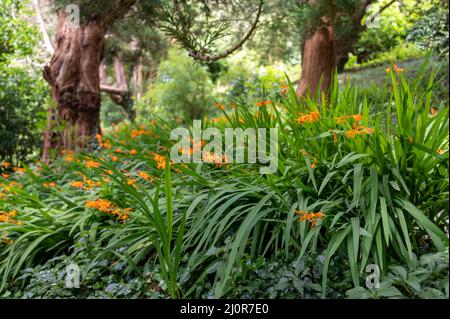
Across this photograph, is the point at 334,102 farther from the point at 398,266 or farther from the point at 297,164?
the point at 398,266

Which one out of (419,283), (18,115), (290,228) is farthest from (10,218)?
(18,115)

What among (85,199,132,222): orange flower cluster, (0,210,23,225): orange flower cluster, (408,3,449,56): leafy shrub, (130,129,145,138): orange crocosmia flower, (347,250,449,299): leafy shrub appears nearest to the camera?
(347,250,449,299): leafy shrub

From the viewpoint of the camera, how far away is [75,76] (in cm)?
521

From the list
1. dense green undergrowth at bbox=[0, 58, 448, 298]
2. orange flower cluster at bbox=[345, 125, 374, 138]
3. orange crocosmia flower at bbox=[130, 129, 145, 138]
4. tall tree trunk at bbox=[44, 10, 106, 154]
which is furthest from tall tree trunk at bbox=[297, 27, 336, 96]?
orange flower cluster at bbox=[345, 125, 374, 138]

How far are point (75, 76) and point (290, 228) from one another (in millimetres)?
3674

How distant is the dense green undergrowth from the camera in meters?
2.12

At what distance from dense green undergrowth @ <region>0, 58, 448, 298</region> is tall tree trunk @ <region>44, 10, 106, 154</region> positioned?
94.4 inches

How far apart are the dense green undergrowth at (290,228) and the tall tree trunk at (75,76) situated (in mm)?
2399

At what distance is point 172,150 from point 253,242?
4.53 ft

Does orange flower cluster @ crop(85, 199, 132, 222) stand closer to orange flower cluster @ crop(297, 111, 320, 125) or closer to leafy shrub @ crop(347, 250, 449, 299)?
orange flower cluster @ crop(297, 111, 320, 125)

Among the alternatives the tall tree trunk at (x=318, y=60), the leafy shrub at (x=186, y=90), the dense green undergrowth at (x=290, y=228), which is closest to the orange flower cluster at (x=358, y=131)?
the dense green undergrowth at (x=290, y=228)

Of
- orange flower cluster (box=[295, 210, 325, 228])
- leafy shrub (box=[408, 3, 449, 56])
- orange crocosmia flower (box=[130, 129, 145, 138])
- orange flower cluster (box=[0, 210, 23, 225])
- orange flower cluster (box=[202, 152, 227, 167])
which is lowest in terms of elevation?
orange flower cluster (box=[0, 210, 23, 225])

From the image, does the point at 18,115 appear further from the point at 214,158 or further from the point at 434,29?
the point at 434,29

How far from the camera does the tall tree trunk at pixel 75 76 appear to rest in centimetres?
520
